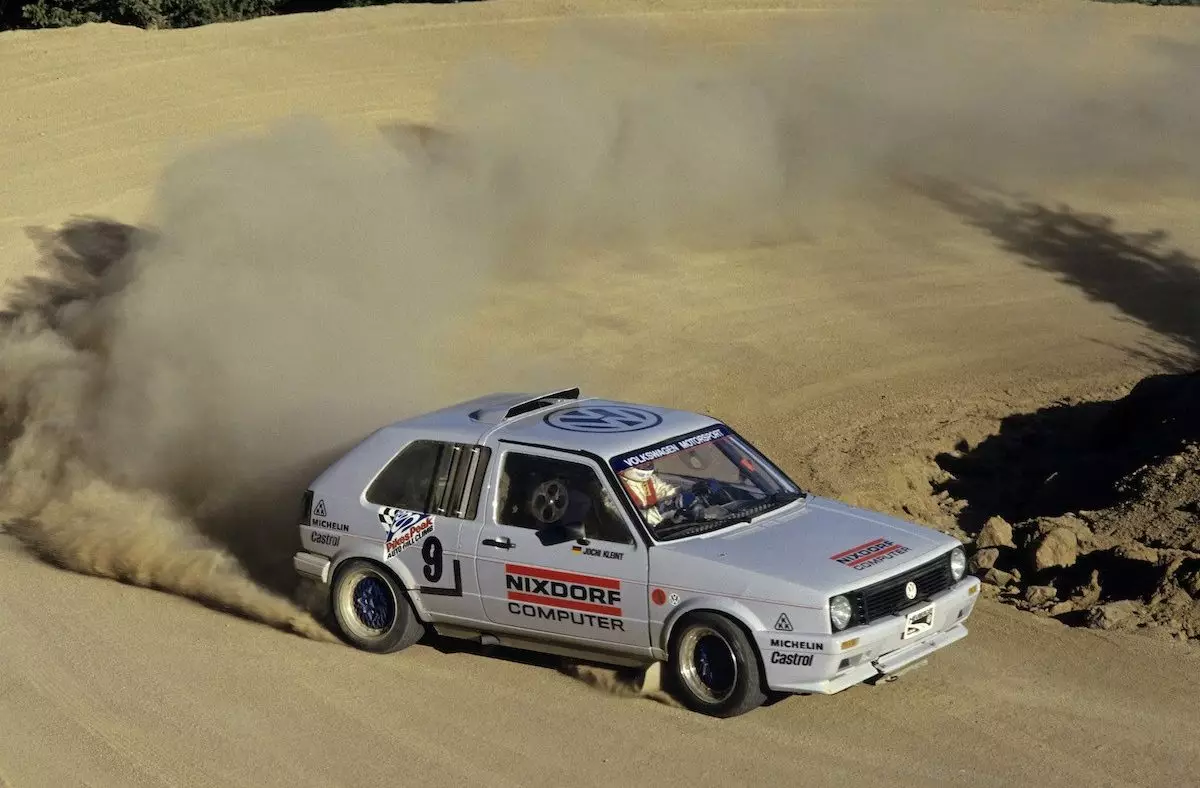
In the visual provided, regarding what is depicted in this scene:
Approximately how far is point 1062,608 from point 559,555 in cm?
340

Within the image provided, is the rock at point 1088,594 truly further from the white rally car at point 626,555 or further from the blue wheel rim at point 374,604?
the blue wheel rim at point 374,604

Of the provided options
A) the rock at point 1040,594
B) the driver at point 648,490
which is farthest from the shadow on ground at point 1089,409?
the driver at point 648,490

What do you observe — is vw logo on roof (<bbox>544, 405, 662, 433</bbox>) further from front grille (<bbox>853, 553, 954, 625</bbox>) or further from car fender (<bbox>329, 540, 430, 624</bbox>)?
front grille (<bbox>853, 553, 954, 625</bbox>)

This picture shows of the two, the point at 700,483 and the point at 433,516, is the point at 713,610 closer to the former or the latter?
the point at 700,483

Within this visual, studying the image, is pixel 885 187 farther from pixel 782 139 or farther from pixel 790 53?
pixel 790 53

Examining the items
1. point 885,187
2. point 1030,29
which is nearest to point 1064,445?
point 885,187

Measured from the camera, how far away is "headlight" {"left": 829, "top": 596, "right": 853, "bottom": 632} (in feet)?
24.5

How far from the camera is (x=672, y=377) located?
16.9 metres

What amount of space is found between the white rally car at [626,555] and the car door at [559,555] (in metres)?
0.01

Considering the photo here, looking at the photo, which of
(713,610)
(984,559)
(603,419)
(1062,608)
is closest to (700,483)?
(603,419)

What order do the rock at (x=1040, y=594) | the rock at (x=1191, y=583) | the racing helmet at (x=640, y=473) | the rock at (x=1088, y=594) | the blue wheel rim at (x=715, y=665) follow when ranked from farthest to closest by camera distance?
the rock at (x=1040, y=594) < the rock at (x=1088, y=594) < the rock at (x=1191, y=583) < the racing helmet at (x=640, y=473) < the blue wheel rim at (x=715, y=665)

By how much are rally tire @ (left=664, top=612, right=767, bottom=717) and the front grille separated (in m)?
0.58

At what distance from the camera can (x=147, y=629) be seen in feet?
31.4

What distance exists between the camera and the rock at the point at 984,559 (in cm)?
1045
